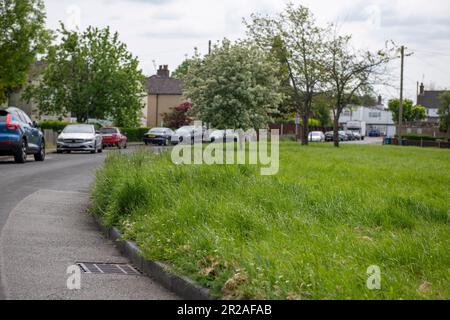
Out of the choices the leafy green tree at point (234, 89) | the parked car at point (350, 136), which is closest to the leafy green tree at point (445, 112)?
the parked car at point (350, 136)

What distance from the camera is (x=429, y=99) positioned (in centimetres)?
14450

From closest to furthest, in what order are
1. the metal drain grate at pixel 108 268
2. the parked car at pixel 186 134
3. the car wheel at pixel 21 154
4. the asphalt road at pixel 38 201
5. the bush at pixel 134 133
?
the metal drain grate at pixel 108 268 < the asphalt road at pixel 38 201 < the car wheel at pixel 21 154 < the parked car at pixel 186 134 < the bush at pixel 134 133

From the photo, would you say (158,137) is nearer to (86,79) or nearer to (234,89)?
(86,79)

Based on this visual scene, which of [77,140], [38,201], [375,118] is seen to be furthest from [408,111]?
[38,201]

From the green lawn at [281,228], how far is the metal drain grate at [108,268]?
10.7 inches

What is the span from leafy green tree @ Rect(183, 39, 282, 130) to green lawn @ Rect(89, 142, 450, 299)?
20563mm

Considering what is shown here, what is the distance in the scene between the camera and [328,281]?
17.9 ft

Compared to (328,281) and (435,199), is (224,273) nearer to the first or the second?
(328,281)

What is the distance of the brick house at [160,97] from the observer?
84.9 metres

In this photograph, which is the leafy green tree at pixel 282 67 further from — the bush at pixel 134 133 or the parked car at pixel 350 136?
the parked car at pixel 350 136

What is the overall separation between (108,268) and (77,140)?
26.9 meters

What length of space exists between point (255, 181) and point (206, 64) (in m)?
26.0

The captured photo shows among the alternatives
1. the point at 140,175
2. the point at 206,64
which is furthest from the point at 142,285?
the point at 206,64
